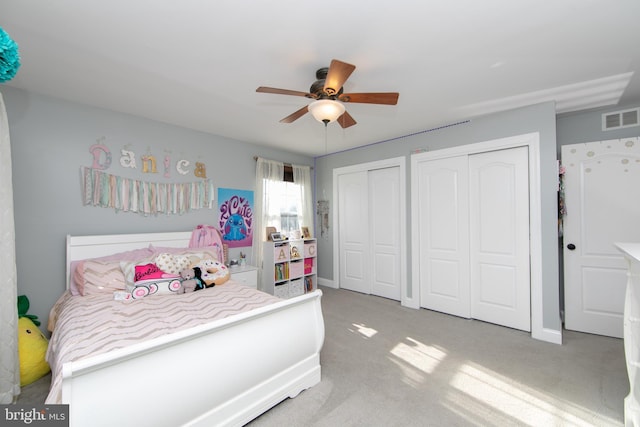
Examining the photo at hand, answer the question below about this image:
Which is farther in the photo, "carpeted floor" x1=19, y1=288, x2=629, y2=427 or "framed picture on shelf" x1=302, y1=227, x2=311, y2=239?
Answer: "framed picture on shelf" x1=302, y1=227, x2=311, y2=239

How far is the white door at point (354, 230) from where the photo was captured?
4.57 metres

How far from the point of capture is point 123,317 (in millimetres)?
1922

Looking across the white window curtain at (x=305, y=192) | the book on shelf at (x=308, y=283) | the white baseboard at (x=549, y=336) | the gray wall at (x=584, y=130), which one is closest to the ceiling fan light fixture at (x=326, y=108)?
the white window curtain at (x=305, y=192)

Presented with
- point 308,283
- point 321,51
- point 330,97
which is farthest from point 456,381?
Answer: point 308,283

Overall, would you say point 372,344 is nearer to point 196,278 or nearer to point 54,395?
point 196,278

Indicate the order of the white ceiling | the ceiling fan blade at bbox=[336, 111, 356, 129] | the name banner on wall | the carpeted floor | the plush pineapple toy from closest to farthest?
the white ceiling, the carpeted floor, the plush pineapple toy, the ceiling fan blade at bbox=[336, 111, 356, 129], the name banner on wall

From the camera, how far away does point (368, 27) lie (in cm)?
170

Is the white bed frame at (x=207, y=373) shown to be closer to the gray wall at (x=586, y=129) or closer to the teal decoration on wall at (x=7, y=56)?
the teal decoration on wall at (x=7, y=56)

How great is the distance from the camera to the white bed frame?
1172mm

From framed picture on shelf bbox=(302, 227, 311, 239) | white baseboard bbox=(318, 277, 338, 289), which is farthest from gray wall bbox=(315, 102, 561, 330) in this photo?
framed picture on shelf bbox=(302, 227, 311, 239)

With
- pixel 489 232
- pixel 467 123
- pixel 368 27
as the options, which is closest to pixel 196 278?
pixel 368 27

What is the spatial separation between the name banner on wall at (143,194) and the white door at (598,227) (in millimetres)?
4514

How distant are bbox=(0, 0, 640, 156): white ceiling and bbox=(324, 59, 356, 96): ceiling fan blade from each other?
0.29 meters

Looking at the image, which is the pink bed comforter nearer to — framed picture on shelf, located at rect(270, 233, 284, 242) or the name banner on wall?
the name banner on wall
